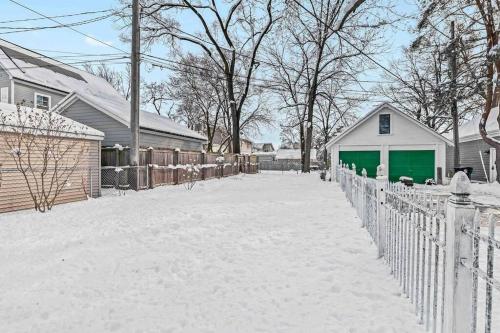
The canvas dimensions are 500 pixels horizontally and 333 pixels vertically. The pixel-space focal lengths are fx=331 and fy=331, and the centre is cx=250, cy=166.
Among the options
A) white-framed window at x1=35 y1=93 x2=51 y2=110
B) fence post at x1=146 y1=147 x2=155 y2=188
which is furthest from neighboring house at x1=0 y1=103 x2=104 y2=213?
white-framed window at x1=35 y1=93 x2=51 y2=110

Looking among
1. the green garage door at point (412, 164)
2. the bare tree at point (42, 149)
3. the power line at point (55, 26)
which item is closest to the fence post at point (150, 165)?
the bare tree at point (42, 149)

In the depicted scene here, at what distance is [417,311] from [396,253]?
866 millimetres

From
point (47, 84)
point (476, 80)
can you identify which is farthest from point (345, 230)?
point (47, 84)

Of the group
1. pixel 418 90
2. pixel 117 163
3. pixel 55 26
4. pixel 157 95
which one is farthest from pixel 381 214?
pixel 157 95

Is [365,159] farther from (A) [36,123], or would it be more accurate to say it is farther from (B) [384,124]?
(A) [36,123]

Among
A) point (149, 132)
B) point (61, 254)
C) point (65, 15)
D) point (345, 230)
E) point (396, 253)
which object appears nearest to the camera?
point (396, 253)

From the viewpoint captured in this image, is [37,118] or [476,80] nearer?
[37,118]

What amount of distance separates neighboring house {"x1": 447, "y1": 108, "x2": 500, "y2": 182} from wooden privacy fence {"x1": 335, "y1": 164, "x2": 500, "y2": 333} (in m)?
17.4

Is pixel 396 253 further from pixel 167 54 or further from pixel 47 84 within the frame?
pixel 167 54

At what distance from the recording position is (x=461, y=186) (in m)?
1.95

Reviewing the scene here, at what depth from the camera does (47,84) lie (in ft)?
61.9

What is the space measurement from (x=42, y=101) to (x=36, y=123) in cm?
1121

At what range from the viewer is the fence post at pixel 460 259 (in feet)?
6.42

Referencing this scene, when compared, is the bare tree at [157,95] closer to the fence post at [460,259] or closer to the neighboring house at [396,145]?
the neighboring house at [396,145]
